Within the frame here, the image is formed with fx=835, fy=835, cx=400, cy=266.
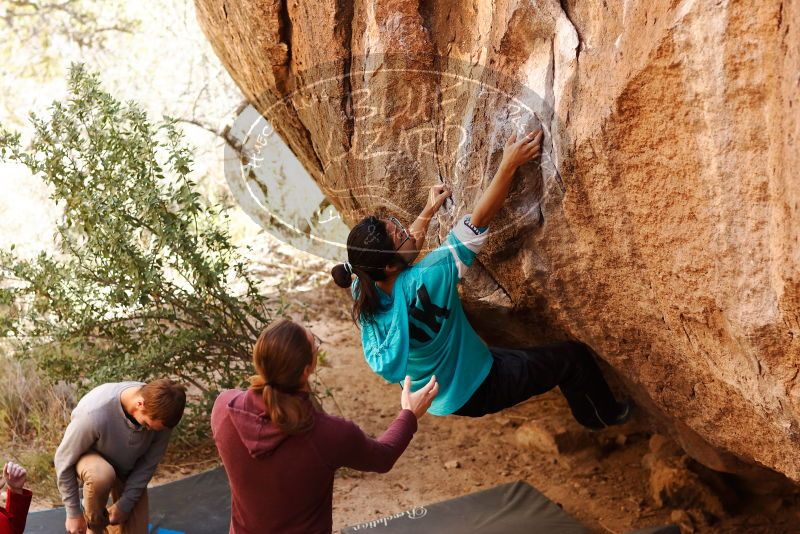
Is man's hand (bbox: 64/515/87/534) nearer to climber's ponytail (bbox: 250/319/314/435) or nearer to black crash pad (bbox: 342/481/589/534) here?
black crash pad (bbox: 342/481/589/534)

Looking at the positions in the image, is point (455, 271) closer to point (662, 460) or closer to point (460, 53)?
point (460, 53)

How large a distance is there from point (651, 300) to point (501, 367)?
0.72 metres

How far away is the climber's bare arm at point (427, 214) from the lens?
332cm

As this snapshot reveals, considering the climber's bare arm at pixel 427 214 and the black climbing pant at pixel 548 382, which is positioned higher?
the climber's bare arm at pixel 427 214

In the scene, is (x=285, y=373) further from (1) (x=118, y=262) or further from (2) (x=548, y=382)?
(1) (x=118, y=262)

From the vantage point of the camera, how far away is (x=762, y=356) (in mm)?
2361

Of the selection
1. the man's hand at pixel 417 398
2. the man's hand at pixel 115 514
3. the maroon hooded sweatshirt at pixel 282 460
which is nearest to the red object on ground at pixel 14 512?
the man's hand at pixel 115 514

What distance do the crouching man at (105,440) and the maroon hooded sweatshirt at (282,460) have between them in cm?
74

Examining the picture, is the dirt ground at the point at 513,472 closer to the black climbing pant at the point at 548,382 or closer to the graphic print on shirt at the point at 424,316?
the black climbing pant at the point at 548,382

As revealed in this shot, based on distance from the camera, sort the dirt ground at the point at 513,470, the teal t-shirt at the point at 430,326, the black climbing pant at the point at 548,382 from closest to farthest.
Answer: the teal t-shirt at the point at 430,326
the black climbing pant at the point at 548,382
the dirt ground at the point at 513,470

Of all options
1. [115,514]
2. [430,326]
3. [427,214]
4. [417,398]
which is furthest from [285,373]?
[115,514]

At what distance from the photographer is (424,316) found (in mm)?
3035

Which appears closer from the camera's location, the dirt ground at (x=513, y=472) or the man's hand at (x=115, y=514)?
the man's hand at (x=115, y=514)

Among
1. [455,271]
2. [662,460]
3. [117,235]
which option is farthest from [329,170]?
[662,460]
